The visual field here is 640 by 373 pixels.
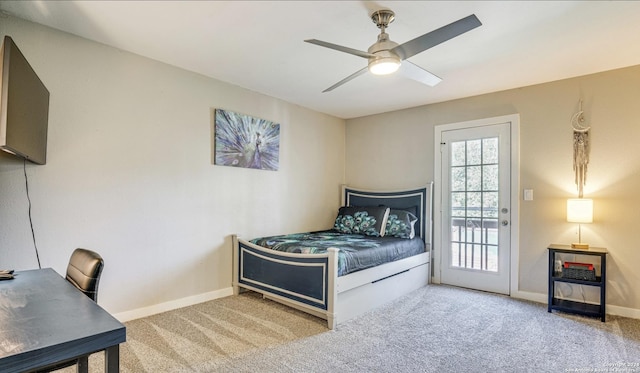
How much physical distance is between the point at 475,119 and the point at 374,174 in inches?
63.1

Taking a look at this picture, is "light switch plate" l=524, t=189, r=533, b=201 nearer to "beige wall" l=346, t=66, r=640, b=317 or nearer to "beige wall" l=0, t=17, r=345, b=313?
"beige wall" l=346, t=66, r=640, b=317

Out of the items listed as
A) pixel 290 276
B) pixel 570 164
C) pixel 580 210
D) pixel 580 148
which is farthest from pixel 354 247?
pixel 580 148

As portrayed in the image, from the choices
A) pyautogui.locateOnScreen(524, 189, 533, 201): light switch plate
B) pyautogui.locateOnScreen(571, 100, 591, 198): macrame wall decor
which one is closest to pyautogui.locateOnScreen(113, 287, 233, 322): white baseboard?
pyautogui.locateOnScreen(524, 189, 533, 201): light switch plate

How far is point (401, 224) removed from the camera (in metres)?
4.14

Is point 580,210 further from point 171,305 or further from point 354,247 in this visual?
point 171,305

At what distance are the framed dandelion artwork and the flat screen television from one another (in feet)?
5.07

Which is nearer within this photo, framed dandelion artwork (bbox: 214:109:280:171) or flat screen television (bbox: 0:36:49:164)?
flat screen television (bbox: 0:36:49:164)

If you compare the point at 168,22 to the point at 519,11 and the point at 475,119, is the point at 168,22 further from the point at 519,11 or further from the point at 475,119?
the point at 475,119

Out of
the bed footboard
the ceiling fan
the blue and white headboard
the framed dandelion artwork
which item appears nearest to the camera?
the ceiling fan

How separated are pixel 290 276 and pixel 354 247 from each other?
70cm

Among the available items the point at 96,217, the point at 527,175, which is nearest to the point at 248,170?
the point at 96,217

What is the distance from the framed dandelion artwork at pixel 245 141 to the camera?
12.0 feet

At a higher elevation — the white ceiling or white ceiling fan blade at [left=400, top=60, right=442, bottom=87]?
the white ceiling

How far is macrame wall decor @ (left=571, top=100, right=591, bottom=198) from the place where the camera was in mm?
3430
